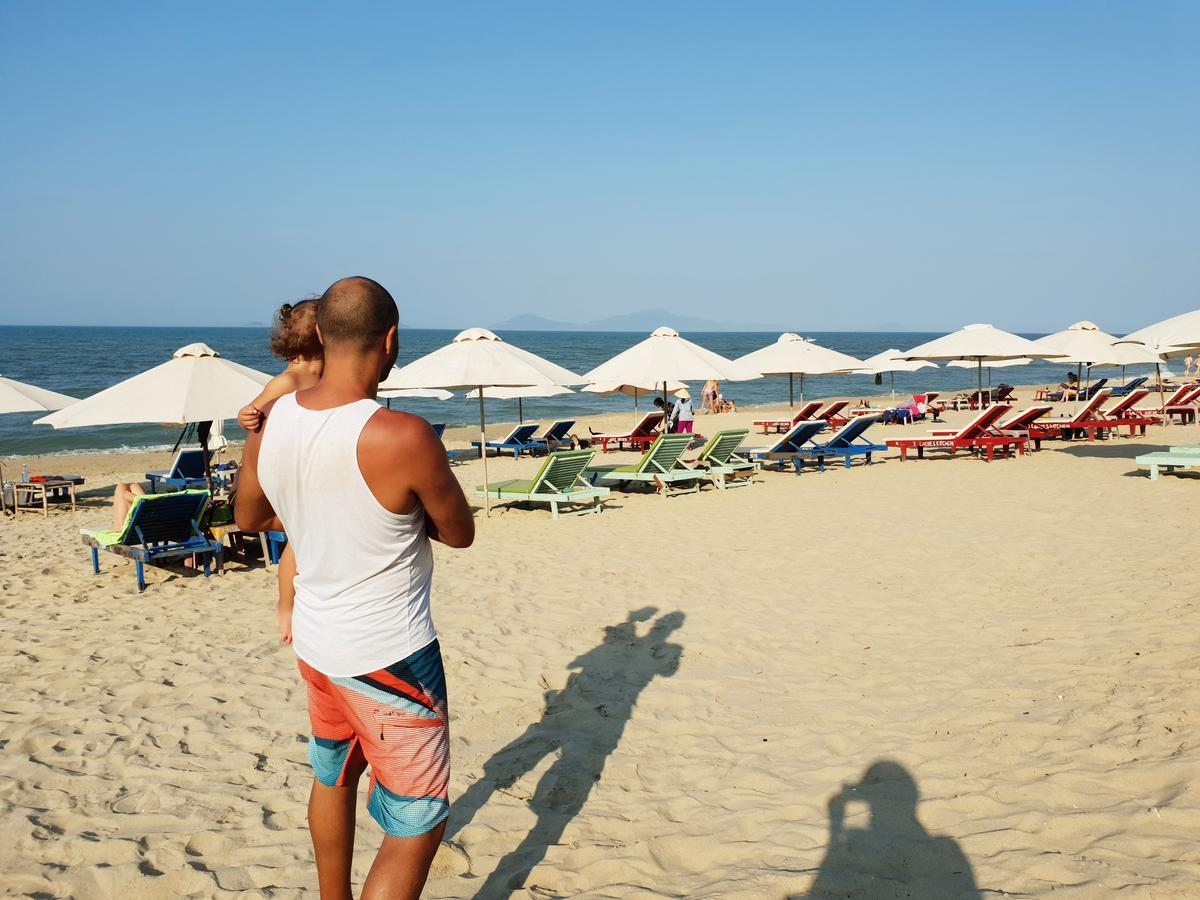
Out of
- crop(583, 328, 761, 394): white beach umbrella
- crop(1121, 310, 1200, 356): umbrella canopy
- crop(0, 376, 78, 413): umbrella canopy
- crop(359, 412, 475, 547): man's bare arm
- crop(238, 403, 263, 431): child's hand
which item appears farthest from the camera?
crop(583, 328, 761, 394): white beach umbrella

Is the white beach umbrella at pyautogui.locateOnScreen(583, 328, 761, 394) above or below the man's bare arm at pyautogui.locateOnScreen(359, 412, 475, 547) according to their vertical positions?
above

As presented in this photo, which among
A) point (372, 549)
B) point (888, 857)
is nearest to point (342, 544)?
→ point (372, 549)

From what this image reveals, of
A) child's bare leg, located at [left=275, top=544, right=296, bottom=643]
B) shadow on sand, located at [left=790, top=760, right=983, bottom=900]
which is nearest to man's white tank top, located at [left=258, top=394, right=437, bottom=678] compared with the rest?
child's bare leg, located at [left=275, top=544, right=296, bottom=643]

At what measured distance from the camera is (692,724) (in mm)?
4203

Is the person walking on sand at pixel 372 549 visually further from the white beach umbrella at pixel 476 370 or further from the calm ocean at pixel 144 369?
the calm ocean at pixel 144 369

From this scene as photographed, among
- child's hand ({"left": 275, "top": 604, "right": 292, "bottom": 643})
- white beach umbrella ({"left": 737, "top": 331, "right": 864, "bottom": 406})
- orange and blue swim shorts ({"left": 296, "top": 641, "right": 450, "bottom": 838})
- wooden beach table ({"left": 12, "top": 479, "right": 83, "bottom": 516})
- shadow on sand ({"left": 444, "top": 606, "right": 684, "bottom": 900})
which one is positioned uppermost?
white beach umbrella ({"left": 737, "top": 331, "right": 864, "bottom": 406})

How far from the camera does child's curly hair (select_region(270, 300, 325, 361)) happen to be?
9.64 ft

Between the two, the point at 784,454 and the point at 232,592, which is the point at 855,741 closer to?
the point at 232,592

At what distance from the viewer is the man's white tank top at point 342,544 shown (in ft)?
6.36

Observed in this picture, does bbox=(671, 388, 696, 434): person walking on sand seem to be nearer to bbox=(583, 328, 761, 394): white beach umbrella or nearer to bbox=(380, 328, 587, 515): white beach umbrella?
bbox=(583, 328, 761, 394): white beach umbrella

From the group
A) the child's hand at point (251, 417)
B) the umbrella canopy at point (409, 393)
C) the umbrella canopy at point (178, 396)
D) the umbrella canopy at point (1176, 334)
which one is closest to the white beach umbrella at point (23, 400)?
the umbrella canopy at point (409, 393)

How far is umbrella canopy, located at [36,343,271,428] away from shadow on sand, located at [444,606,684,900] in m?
4.21

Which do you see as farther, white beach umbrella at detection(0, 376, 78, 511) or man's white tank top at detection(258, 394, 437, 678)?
white beach umbrella at detection(0, 376, 78, 511)

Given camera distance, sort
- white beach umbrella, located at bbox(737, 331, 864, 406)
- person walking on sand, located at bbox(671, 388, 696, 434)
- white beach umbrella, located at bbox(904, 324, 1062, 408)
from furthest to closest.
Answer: white beach umbrella, located at bbox(737, 331, 864, 406) < white beach umbrella, located at bbox(904, 324, 1062, 408) < person walking on sand, located at bbox(671, 388, 696, 434)
